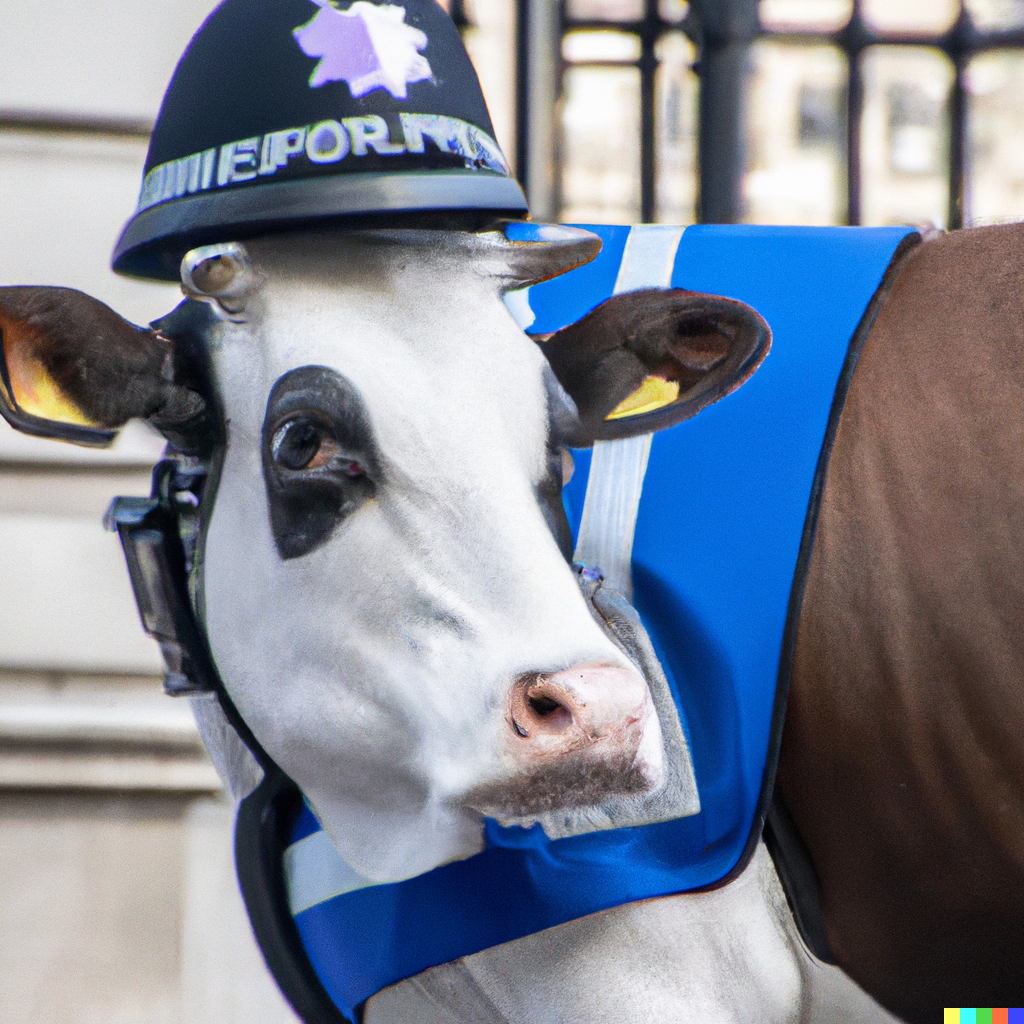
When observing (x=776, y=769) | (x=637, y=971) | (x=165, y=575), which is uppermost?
(x=165, y=575)

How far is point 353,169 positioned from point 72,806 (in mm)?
1789

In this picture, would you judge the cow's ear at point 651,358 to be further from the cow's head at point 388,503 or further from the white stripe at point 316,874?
the white stripe at point 316,874

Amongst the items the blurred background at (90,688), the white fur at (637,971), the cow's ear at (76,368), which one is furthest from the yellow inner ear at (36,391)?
the blurred background at (90,688)

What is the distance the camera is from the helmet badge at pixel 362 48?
0.97 m

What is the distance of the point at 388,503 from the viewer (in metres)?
0.89

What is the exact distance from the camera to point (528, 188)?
11.5ft

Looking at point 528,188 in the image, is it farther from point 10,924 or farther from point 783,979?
point 783,979

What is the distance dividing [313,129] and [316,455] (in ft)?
0.96

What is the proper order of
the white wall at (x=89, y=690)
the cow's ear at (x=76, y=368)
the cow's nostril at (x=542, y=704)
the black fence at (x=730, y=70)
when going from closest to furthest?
1. the cow's nostril at (x=542, y=704)
2. the cow's ear at (x=76, y=368)
3. the white wall at (x=89, y=690)
4. the black fence at (x=730, y=70)

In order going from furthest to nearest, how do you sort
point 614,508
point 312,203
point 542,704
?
point 614,508
point 312,203
point 542,704

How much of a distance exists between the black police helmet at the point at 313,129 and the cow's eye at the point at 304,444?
0.60 feet

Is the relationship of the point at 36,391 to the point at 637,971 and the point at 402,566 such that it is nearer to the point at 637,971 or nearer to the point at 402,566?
the point at 402,566

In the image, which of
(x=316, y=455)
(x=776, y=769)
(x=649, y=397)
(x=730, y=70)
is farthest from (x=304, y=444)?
(x=730, y=70)

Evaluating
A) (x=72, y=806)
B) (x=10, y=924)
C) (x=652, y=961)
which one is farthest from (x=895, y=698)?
(x=10, y=924)
